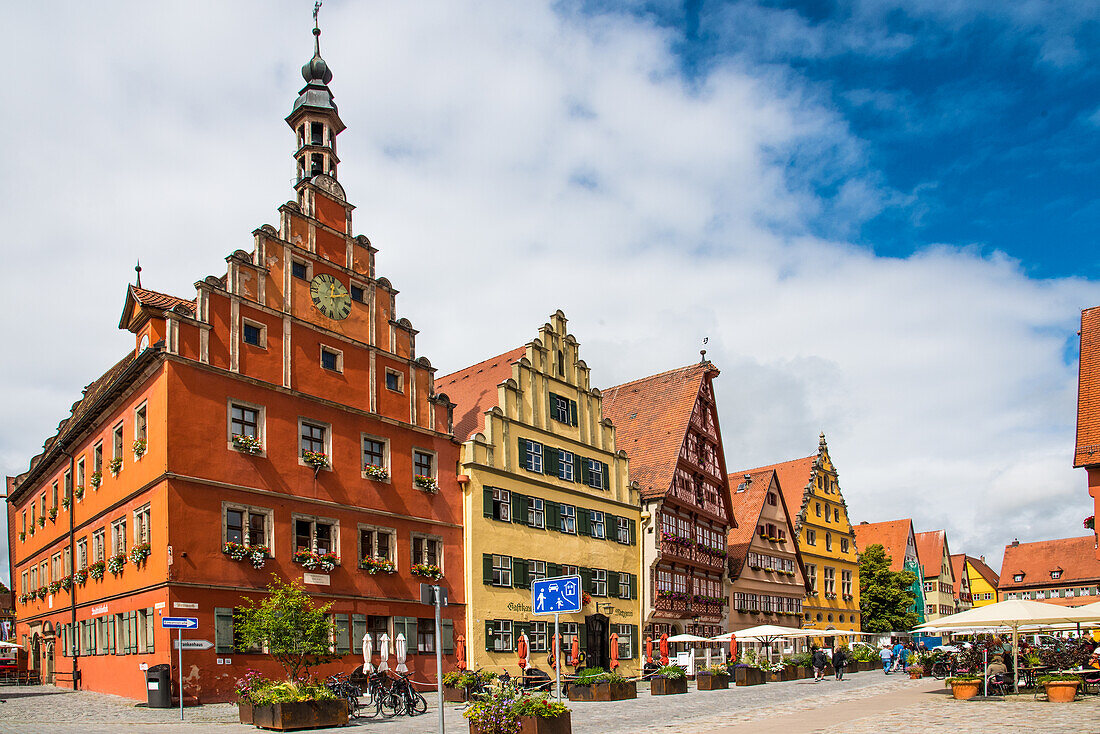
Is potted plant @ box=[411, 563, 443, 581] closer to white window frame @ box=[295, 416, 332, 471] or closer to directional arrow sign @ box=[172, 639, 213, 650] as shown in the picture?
white window frame @ box=[295, 416, 332, 471]

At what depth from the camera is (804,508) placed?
219 ft

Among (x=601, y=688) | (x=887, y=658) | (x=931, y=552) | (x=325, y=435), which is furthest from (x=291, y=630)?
(x=931, y=552)

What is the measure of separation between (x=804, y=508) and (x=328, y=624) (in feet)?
152

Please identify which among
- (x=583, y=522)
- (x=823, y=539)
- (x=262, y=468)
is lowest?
(x=823, y=539)

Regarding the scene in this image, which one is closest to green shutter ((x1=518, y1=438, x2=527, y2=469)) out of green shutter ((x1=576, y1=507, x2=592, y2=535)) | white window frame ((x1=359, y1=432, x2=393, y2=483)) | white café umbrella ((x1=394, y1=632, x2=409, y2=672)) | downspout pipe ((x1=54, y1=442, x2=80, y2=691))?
green shutter ((x1=576, y1=507, x2=592, y2=535))

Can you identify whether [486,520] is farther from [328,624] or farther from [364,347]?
[328,624]

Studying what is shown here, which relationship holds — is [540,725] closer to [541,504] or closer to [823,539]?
[541,504]

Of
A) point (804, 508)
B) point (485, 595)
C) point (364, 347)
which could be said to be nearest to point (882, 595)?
point (804, 508)

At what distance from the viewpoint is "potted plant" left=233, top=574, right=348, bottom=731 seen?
20875 millimetres

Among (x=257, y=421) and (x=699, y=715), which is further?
(x=257, y=421)

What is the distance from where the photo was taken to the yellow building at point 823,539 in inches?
2606

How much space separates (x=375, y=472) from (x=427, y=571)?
4.02 m

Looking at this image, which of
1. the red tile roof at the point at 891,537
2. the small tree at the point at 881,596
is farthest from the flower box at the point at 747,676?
the red tile roof at the point at 891,537

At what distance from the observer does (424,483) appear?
119 ft
